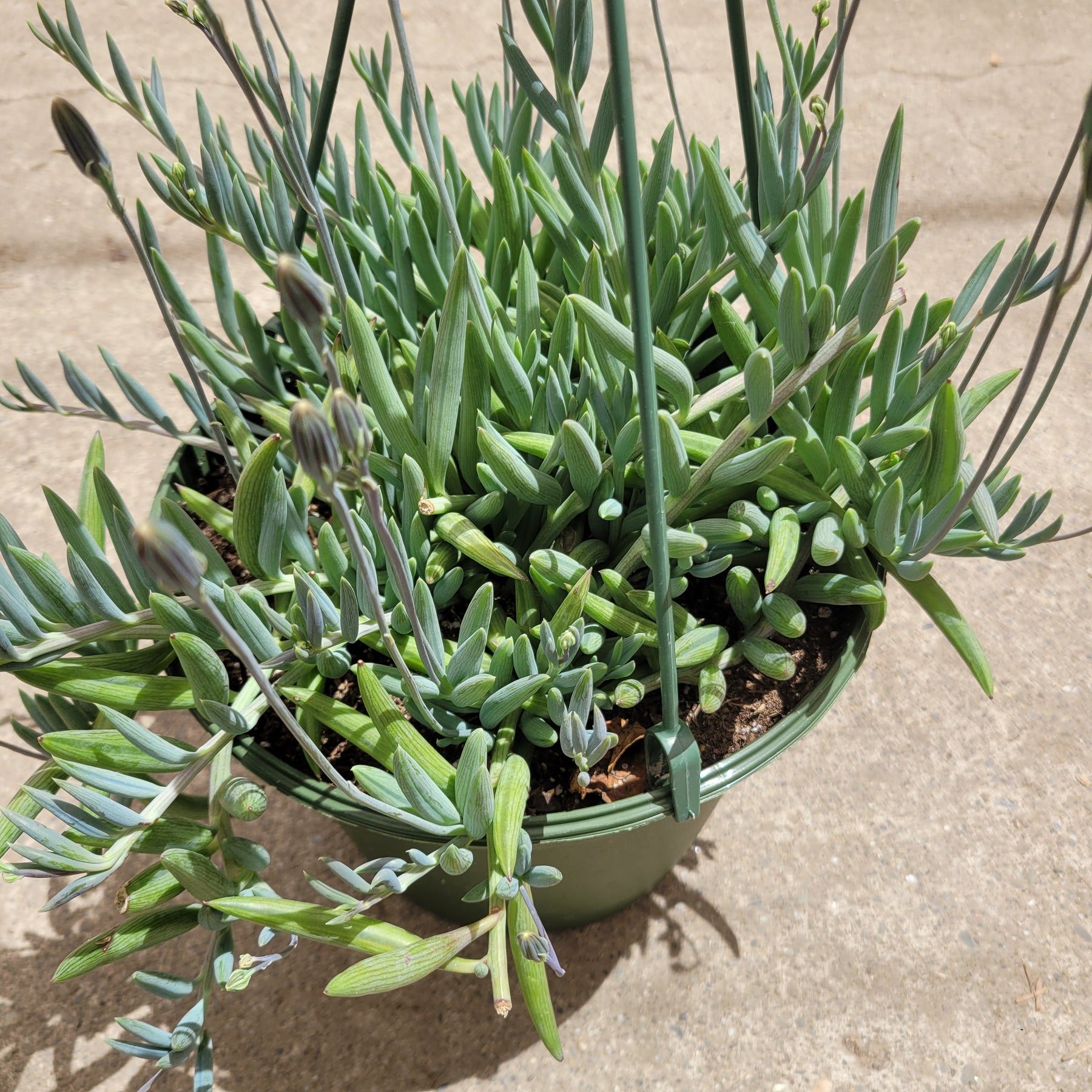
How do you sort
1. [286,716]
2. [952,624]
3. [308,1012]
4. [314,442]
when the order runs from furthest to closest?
1. [308,1012]
2. [952,624]
3. [286,716]
4. [314,442]

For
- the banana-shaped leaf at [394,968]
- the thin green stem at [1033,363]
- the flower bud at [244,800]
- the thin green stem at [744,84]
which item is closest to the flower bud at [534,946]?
the banana-shaped leaf at [394,968]

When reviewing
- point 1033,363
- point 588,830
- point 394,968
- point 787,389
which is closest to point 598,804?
point 588,830

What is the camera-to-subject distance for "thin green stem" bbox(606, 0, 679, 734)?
0.32m

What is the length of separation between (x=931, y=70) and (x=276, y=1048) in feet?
5.67

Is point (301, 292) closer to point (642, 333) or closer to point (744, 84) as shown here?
point (642, 333)

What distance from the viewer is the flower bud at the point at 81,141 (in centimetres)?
33

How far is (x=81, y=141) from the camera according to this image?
1.11ft

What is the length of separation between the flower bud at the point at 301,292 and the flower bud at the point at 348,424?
2 centimetres

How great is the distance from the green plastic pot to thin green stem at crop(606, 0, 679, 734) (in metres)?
0.07

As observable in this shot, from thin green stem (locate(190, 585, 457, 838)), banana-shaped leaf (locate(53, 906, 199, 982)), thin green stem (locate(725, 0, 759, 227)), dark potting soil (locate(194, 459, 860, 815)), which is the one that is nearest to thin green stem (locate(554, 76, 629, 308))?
thin green stem (locate(725, 0, 759, 227))

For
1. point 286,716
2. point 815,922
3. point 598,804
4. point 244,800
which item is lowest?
point 815,922

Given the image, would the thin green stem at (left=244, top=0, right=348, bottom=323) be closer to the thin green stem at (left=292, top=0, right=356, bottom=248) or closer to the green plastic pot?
the thin green stem at (left=292, top=0, right=356, bottom=248)

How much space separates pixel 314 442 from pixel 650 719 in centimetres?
41

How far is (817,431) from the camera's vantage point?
2.01 ft
